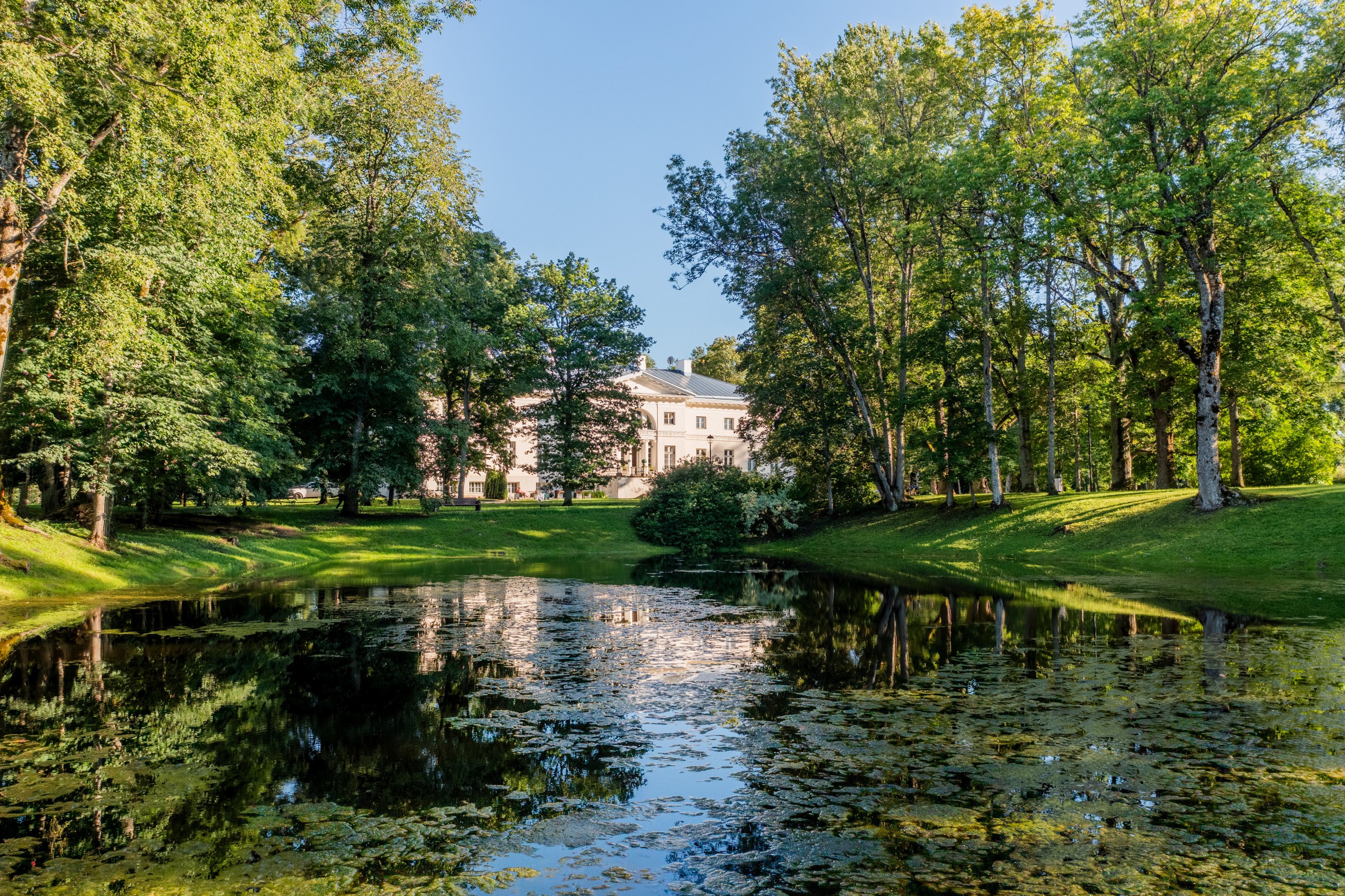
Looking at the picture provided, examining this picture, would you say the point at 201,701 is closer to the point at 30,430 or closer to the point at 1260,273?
the point at 30,430

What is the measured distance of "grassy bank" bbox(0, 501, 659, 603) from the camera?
1836 cm

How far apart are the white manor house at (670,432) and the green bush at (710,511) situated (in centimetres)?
2486

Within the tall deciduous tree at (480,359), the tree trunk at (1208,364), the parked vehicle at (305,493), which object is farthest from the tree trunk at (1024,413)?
the parked vehicle at (305,493)

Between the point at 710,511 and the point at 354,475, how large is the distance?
16944mm

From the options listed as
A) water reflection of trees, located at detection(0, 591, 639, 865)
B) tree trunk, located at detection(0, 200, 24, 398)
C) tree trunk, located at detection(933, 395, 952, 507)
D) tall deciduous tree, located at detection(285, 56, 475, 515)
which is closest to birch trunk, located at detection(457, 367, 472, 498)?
tall deciduous tree, located at detection(285, 56, 475, 515)

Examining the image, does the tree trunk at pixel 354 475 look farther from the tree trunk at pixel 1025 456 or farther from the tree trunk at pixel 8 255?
the tree trunk at pixel 1025 456

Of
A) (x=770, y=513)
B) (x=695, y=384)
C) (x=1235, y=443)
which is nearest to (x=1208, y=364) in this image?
(x=1235, y=443)

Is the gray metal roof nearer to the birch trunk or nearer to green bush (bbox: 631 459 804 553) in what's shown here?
the birch trunk

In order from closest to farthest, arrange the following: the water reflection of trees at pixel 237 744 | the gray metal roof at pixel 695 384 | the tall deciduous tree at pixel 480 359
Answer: the water reflection of trees at pixel 237 744 < the tall deciduous tree at pixel 480 359 < the gray metal roof at pixel 695 384

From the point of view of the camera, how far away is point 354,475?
36750 millimetres

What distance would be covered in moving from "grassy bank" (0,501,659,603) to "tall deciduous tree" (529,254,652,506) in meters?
2.87

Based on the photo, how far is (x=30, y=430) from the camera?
815 inches

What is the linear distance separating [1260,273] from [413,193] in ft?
104

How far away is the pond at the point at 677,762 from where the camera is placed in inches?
180
